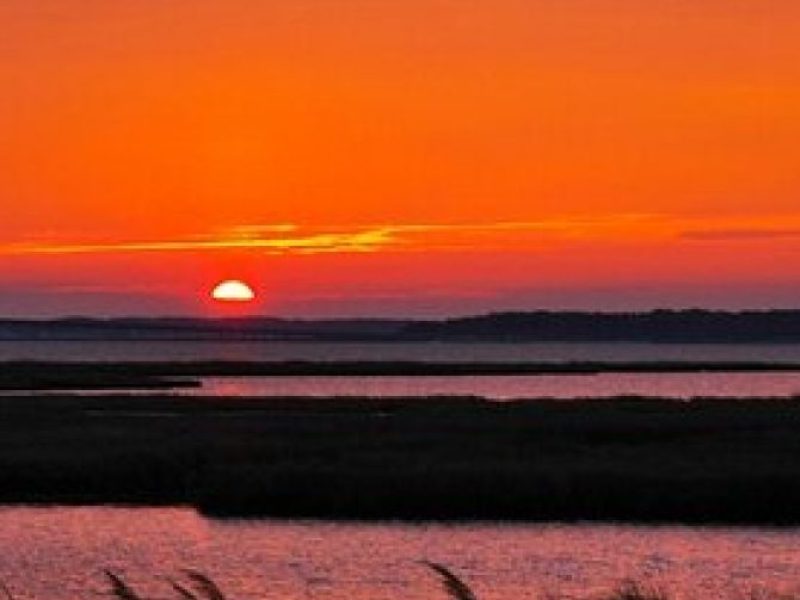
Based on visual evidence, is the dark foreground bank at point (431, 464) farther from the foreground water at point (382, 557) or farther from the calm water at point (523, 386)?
the calm water at point (523, 386)

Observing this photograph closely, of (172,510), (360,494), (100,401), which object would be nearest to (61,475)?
(172,510)

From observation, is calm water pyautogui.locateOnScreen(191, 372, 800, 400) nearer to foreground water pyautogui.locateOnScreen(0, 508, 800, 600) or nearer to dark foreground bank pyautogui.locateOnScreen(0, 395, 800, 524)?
dark foreground bank pyautogui.locateOnScreen(0, 395, 800, 524)

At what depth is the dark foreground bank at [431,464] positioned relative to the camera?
1496 inches

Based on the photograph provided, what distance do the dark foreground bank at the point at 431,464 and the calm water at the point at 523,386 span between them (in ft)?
124

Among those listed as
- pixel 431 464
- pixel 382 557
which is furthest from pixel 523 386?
pixel 382 557

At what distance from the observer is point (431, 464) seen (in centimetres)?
Answer: 4203

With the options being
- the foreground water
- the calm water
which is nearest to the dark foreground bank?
the foreground water

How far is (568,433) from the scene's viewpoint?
191 ft

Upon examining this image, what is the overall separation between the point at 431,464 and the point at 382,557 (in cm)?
997

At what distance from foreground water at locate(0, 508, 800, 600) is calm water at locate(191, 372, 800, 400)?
63.2 meters

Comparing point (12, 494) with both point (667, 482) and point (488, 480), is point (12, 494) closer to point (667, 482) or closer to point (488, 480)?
point (488, 480)

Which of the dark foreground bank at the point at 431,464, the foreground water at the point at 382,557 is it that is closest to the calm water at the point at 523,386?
the dark foreground bank at the point at 431,464

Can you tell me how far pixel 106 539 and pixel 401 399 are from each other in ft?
166

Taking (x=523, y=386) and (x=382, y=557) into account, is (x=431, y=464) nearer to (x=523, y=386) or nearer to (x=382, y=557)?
(x=382, y=557)
